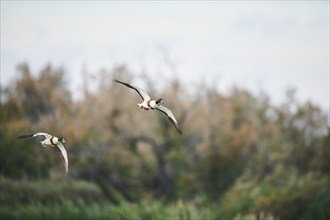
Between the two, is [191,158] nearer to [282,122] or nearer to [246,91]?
[282,122]

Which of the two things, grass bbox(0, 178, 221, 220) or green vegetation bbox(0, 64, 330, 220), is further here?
green vegetation bbox(0, 64, 330, 220)

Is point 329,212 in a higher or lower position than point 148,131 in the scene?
lower

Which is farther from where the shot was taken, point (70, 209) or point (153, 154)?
point (153, 154)

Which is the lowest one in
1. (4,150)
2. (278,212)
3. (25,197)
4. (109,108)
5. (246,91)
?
(278,212)

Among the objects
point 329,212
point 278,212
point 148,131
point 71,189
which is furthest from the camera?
point 148,131

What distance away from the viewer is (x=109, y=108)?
26641 mm

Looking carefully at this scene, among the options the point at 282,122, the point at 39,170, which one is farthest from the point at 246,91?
the point at 39,170

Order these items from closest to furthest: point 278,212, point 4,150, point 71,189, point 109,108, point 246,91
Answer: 1. point 278,212
2. point 71,189
3. point 4,150
4. point 109,108
5. point 246,91

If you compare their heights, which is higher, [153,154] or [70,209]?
[153,154]

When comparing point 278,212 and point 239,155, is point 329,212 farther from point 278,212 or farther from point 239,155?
point 239,155

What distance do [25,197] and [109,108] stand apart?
35.9 ft

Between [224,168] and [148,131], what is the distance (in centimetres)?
493

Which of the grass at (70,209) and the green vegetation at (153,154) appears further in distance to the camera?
the green vegetation at (153,154)

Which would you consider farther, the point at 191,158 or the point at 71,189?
the point at 191,158
